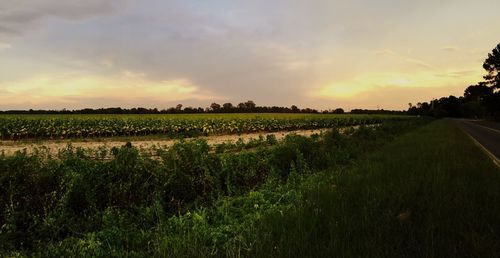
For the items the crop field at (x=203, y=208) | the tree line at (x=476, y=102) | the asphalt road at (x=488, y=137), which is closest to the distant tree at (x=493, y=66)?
the tree line at (x=476, y=102)

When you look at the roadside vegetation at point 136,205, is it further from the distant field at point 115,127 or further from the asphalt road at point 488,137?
the distant field at point 115,127

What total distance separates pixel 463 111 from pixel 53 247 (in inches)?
7214

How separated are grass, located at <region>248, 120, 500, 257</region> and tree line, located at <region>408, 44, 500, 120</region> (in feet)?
250

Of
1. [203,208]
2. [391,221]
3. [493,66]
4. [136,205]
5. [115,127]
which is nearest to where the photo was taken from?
[391,221]

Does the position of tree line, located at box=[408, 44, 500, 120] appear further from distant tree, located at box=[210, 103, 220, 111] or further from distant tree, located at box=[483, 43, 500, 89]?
distant tree, located at box=[210, 103, 220, 111]

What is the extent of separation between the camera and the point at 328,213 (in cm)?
560

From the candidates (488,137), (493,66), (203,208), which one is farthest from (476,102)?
(203,208)

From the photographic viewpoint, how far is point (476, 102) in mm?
148250

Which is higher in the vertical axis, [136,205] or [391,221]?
[391,221]

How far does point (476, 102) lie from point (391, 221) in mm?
168404

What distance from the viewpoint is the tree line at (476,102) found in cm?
7325

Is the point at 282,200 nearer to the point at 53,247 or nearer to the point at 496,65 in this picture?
the point at 53,247

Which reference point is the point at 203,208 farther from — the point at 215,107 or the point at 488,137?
the point at 215,107

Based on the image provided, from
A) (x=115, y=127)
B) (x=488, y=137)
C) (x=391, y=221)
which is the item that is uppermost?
(x=115, y=127)
